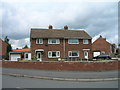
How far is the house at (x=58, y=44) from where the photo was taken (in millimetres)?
29141

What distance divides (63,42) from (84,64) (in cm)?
1459

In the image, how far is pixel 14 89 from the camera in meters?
8.05

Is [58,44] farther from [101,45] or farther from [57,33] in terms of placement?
[101,45]

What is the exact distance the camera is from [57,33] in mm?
31812

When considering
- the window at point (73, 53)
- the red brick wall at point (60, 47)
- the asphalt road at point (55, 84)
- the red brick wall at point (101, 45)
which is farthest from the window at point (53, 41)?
the red brick wall at point (101, 45)

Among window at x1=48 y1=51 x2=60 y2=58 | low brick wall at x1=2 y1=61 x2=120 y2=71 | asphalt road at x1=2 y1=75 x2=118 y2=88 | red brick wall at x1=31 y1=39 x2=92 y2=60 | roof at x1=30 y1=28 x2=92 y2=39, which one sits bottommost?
asphalt road at x1=2 y1=75 x2=118 y2=88

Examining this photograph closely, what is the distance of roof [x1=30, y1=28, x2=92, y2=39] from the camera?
1180 inches

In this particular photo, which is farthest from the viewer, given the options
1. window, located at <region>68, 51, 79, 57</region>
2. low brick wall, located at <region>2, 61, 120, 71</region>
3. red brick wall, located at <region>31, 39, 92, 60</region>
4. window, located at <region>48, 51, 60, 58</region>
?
window, located at <region>68, 51, 79, 57</region>

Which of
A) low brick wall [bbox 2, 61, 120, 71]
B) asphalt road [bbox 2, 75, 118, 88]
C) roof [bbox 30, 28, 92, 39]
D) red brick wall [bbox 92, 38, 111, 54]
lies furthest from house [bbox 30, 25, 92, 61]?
asphalt road [bbox 2, 75, 118, 88]

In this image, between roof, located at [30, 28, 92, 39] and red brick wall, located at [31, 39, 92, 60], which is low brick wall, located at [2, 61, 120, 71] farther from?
roof, located at [30, 28, 92, 39]

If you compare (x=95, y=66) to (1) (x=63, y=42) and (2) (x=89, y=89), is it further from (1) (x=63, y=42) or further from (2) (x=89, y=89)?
(1) (x=63, y=42)

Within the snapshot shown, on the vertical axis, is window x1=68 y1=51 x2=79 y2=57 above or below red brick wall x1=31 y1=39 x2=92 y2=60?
below

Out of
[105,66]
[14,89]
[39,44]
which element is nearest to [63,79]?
[14,89]

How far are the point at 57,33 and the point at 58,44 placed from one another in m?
2.93
